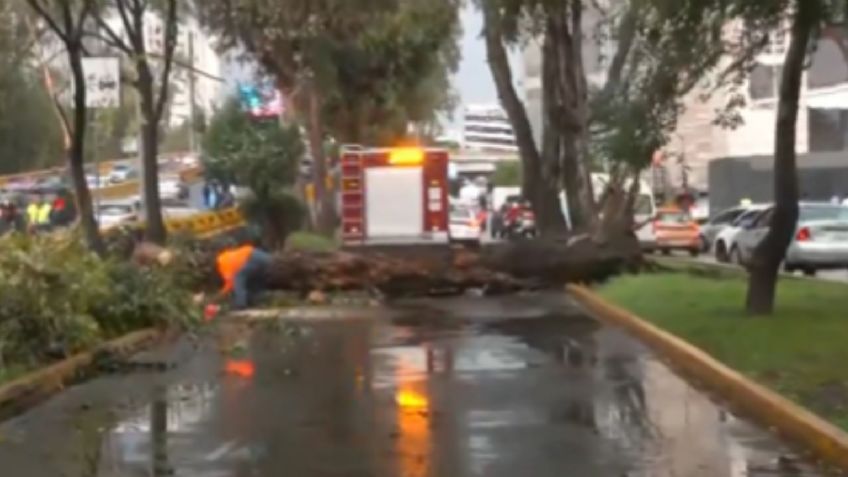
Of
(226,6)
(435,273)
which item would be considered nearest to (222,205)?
(226,6)

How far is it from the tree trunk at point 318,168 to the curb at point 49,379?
80.4ft

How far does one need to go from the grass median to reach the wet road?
0.62 meters

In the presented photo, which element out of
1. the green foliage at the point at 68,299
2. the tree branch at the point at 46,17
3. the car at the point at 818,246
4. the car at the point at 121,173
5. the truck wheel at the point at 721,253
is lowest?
the truck wheel at the point at 721,253

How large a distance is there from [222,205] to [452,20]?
9808 millimetres

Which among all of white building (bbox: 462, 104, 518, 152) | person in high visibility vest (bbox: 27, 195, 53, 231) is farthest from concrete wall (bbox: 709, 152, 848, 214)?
white building (bbox: 462, 104, 518, 152)

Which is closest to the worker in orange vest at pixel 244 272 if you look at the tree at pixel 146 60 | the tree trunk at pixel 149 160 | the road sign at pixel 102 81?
the road sign at pixel 102 81

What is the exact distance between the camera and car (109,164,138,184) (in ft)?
238

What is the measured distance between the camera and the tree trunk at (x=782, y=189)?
18078mm

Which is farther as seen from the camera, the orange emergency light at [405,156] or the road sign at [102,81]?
the orange emergency light at [405,156]

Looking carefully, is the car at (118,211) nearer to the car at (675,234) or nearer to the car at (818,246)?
the car at (675,234)

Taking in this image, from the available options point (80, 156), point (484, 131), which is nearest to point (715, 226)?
point (80, 156)

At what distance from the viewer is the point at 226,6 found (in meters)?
35.8

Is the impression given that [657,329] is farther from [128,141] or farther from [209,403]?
[128,141]

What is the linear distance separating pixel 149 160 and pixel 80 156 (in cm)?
563
